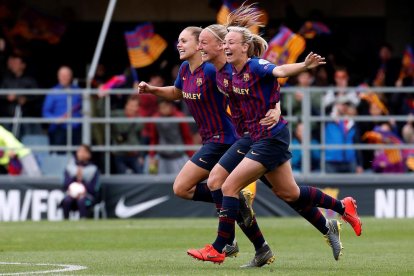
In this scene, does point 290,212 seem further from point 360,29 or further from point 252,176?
point 252,176

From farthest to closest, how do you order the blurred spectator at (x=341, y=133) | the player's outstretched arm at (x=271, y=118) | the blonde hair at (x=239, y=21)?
the blurred spectator at (x=341, y=133), the blonde hair at (x=239, y=21), the player's outstretched arm at (x=271, y=118)

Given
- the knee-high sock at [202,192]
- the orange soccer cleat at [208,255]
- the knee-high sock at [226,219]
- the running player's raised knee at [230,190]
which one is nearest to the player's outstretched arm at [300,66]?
the running player's raised knee at [230,190]

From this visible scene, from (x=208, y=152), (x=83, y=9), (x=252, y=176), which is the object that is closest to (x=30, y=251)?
(x=208, y=152)

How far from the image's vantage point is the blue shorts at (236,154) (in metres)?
10.0

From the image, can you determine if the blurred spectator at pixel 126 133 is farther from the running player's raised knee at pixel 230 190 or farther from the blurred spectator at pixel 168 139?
the running player's raised knee at pixel 230 190

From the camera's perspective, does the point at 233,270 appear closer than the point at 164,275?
No

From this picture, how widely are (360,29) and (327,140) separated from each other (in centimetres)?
547

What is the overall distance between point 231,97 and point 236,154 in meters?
0.48

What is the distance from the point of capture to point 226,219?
32.0ft

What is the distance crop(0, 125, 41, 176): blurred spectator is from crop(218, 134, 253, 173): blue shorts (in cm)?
877

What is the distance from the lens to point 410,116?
18.0 metres

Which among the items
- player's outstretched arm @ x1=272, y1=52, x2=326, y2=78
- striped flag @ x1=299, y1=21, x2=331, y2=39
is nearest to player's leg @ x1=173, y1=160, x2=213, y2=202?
player's outstretched arm @ x1=272, y1=52, x2=326, y2=78

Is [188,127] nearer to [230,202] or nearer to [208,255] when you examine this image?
[230,202]

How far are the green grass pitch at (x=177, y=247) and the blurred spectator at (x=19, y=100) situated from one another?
210cm
